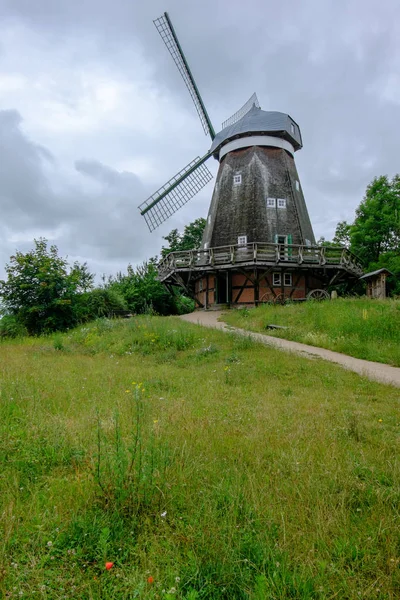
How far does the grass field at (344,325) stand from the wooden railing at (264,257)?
5.09 metres

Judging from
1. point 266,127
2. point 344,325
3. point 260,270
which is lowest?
point 344,325

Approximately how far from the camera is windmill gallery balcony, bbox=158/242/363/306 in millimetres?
21703

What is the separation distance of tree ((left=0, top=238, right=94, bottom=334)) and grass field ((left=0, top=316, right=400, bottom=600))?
14.5 meters

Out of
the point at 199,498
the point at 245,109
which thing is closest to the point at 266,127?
the point at 245,109

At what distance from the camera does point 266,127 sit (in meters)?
25.3

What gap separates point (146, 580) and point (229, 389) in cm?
423

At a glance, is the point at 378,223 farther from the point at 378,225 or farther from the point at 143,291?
the point at 143,291

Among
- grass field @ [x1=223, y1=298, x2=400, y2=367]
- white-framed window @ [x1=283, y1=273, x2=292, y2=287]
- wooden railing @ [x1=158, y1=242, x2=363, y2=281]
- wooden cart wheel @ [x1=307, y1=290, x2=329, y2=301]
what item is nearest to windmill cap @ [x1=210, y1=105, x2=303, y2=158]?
wooden railing @ [x1=158, y1=242, x2=363, y2=281]

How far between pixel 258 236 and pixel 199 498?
71.5 feet

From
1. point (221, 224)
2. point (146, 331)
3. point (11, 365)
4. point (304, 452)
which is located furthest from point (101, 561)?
point (221, 224)

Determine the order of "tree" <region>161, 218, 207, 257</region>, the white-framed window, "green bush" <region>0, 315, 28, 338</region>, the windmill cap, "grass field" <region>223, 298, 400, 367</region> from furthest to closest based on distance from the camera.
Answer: "tree" <region>161, 218, 207, 257</region> < the windmill cap < the white-framed window < "green bush" <region>0, 315, 28, 338</region> < "grass field" <region>223, 298, 400, 367</region>

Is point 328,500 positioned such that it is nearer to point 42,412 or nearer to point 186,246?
point 42,412

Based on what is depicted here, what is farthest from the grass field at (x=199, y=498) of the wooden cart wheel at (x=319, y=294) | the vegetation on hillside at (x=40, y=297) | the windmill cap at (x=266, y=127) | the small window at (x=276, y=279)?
the windmill cap at (x=266, y=127)

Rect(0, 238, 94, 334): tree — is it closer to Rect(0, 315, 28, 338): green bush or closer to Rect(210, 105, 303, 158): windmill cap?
Rect(0, 315, 28, 338): green bush
